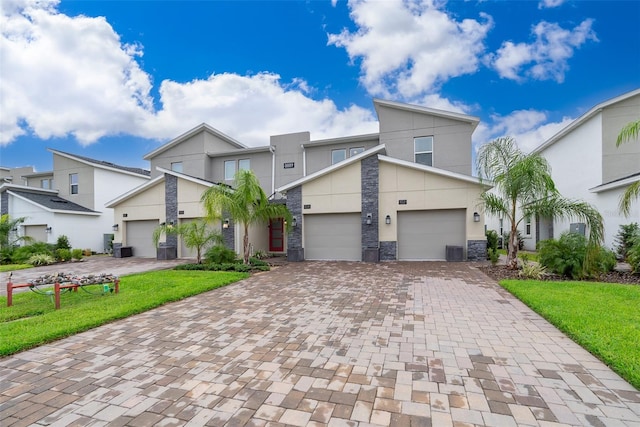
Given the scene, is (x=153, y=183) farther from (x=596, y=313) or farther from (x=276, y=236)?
(x=596, y=313)

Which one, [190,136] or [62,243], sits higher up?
[190,136]

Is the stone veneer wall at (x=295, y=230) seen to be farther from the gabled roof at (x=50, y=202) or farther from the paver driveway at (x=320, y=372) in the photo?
the gabled roof at (x=50, y=202)

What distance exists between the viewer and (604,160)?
41.1ft

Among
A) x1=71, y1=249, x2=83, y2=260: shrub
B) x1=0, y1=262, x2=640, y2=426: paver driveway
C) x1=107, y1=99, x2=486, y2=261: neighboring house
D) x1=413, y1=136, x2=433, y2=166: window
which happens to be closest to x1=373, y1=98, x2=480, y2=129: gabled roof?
x1=107, y1=99, x2=486, y2=261: neighboring house

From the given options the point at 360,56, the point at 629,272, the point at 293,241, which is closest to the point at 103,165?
the point at 293,241

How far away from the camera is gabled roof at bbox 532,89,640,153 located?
12.0m

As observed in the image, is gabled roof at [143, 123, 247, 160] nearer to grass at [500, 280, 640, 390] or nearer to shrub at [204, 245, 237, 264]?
shrub at [204, 245, 237, 264]

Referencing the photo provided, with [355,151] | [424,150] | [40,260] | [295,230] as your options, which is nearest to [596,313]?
[295,230]

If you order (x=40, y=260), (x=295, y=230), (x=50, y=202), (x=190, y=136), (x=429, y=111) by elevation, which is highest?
(x=190, y=136)

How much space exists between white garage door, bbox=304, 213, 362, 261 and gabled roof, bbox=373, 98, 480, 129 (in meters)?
6.85

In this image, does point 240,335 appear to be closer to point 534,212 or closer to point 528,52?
point 534,212

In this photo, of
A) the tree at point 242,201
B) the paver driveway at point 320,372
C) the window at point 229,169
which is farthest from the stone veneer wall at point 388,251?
the window at point 229,169

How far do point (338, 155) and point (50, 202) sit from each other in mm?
19848

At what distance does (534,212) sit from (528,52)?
7244 millimetres
